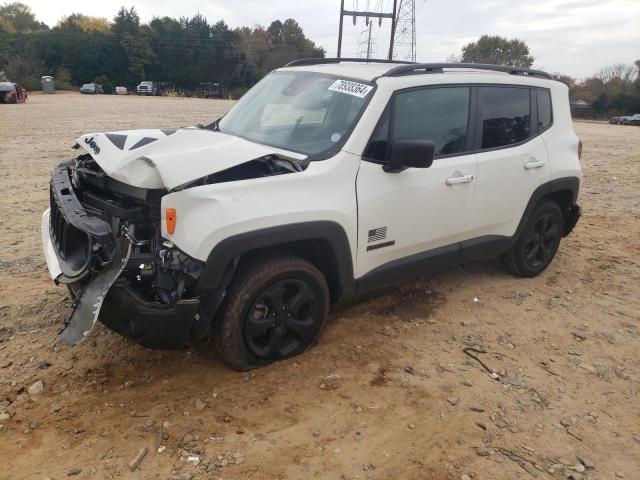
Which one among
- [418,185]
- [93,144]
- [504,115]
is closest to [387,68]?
[418,185]

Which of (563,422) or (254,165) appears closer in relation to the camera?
(563,422)

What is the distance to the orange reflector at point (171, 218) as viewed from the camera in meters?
2.76

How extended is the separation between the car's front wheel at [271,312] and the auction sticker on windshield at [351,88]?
125 cm

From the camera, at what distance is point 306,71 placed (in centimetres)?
412

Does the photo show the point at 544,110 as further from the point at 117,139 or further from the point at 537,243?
the point at 117,139

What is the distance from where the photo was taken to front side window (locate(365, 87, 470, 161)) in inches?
138

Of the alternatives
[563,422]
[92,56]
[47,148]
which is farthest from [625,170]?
[92,56]

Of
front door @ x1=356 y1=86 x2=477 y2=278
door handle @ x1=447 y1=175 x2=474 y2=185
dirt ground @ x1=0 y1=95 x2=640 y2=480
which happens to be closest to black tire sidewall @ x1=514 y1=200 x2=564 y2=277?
dirt ground @ x1=0 y1=95 x2=640 y2=480

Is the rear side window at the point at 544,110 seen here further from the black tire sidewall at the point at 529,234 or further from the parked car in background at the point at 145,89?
the parked car in background at the point at 145,89

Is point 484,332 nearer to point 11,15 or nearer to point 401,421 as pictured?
point 401,421

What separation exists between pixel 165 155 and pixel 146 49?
77.1m

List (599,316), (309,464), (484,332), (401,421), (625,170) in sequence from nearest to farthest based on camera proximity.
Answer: (309,464)
(401,421)
(484,332)
(599,316)
(625,170)

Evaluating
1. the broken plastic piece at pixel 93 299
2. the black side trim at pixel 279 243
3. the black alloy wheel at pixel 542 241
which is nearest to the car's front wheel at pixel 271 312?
the black side trim at pixel 279 243

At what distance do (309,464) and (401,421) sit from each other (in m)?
0.63
